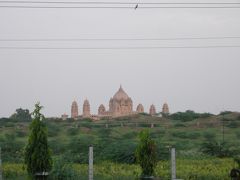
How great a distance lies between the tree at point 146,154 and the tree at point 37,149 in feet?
6.95

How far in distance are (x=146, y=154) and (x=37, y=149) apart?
2512 mm

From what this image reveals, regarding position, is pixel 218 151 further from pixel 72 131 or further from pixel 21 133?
pixel 21 133

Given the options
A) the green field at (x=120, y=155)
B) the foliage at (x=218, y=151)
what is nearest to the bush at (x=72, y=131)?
the green field at (x=120, y=155)

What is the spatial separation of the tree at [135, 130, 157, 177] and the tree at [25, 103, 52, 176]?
83.4 inches

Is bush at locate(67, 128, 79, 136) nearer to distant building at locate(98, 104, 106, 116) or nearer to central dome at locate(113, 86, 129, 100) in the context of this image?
A: central dome at locate(113, 86, 129, 100)

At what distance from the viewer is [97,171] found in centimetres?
1555

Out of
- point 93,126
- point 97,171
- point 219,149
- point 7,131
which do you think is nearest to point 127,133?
point 93,126

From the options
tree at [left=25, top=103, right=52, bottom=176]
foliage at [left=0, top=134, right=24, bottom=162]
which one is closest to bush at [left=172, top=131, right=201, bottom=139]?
foliage at [left=0, top=134, right=24, bottom=162]

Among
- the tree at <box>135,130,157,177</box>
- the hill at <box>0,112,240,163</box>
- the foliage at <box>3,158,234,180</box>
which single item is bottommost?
the foliage at <box>3,158,234,180</box>

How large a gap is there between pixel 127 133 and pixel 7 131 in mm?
8641

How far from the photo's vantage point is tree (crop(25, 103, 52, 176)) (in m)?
10.8

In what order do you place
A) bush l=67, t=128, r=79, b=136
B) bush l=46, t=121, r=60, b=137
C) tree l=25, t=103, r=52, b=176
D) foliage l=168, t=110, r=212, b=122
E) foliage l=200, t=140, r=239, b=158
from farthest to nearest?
1. foliage l=168, t=110, r=212, b=122
2. bush l=67, t=128, r=79, b=136
3. bush l=46, t=121, r=60, b=137
4. foliage l=200, t=140, r=239, b=158
5. tree l=25, t=103, r=52, b=176

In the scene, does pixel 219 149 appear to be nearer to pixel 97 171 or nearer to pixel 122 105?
pixel 97 171

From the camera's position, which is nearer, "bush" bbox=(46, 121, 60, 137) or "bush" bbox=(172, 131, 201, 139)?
"bush" bbox=(172, 131, 201, 139)
